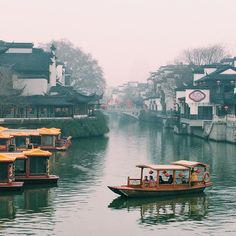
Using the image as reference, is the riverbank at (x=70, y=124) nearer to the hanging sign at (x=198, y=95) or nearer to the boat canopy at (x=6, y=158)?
the hanging sign at (x=198, y=95)

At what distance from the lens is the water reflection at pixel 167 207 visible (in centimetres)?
3547

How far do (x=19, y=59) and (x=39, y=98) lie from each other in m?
15.3

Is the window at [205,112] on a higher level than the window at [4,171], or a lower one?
higher

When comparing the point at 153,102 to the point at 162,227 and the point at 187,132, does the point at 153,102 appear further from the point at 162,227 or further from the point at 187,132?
the point at 162,227

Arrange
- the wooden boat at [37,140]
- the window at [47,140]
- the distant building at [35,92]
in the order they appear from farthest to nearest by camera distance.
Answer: the distant building at [35,92]
the window at [47,140]
the wooden boat at [37,140]

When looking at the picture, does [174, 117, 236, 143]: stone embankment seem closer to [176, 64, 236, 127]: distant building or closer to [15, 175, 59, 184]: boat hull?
[176, 64, 236, 127]: distant building

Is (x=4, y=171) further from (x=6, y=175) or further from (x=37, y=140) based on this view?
(x=37, y=140)

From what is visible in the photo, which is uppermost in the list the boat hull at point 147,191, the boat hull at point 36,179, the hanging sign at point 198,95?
the hanging sign at point 198,95

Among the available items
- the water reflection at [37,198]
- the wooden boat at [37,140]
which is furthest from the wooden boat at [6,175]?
the wooden boat at [37,140]

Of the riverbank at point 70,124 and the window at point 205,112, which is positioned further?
the window at point 205,112

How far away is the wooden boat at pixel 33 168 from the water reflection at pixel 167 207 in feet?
24.4

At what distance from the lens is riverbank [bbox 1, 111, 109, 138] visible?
88.3 metres

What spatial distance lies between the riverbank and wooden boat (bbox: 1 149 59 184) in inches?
1669

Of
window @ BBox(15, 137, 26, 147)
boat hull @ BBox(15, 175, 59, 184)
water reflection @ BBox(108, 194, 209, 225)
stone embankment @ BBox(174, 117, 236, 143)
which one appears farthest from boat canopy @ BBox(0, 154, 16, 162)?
stone embankment @ BBox(174, 117, 236, 143)
